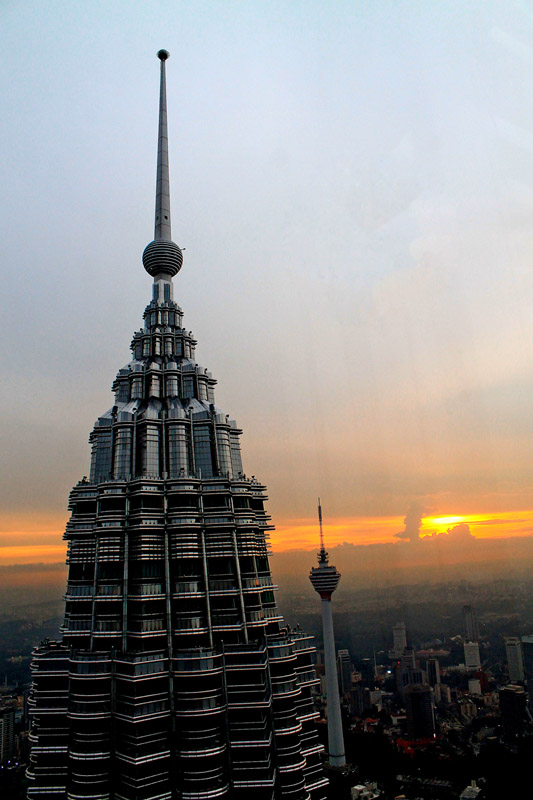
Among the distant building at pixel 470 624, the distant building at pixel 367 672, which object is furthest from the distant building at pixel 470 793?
the distant building at pixel 367 672

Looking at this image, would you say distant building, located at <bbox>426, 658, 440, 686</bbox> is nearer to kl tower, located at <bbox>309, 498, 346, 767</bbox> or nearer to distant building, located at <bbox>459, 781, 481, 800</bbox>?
kl tower, located at <bbox>309, 498, 346, 767</bbox>

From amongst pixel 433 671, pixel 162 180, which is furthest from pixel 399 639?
pixel 162 180

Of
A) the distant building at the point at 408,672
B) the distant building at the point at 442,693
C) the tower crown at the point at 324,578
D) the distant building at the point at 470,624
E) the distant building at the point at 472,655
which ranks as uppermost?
the tower crown at the point at 324,578

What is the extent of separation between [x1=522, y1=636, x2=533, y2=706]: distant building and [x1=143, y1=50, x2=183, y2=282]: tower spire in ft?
250

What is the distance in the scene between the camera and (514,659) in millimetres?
90812

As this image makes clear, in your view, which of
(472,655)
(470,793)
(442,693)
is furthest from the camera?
(442,693)

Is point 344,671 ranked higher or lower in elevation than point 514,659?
lower

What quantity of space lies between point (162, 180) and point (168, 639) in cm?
4253

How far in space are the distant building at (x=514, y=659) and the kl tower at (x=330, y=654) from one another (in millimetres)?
28773

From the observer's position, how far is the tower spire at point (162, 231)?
2058 inches

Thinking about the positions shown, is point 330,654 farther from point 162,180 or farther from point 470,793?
point 162,180

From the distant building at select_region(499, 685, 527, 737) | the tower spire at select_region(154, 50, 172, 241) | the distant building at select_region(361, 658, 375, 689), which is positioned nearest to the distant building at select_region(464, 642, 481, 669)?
the distant building at select_region(499, 685, 527, 737)

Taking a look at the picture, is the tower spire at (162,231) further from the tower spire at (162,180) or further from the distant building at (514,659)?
the distant building at (514,659)

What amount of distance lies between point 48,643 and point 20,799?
35.5 m
